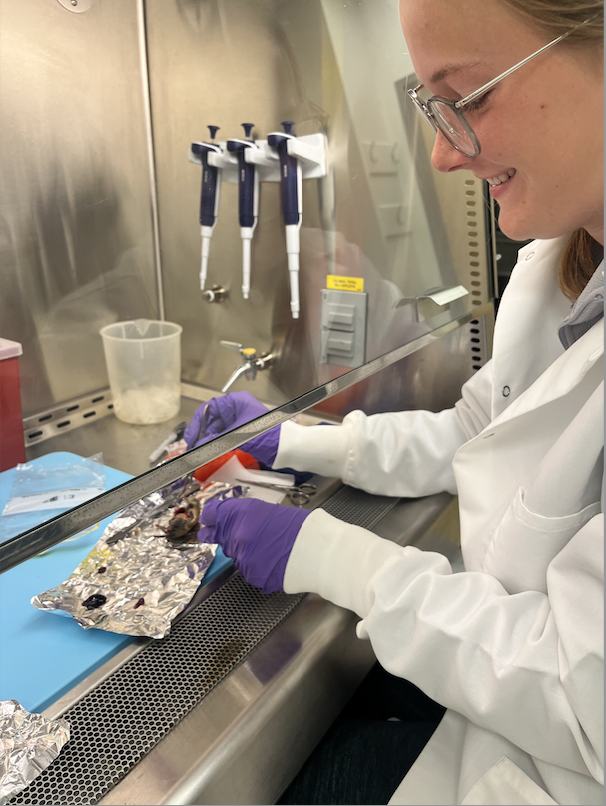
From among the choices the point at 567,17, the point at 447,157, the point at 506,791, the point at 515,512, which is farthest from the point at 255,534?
the point at 567,17

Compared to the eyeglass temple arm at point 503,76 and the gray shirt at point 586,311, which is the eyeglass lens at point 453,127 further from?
the gray shirt at point 586,311

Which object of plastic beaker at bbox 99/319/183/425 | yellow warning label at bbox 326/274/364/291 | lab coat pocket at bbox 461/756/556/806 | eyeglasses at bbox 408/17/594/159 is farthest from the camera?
yellow warning label at bbox 326/274/364/291

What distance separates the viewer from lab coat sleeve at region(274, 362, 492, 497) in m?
1.21

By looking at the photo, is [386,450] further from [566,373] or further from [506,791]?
[506,791]

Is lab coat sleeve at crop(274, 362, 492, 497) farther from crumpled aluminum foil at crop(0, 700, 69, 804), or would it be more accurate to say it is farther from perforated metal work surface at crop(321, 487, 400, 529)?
crumpled aluminum foil at crop(0, 700, 69, 804)

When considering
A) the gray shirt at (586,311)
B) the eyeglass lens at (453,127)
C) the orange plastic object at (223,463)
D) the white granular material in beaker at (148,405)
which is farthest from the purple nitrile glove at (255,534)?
the eyeglass lens at (453,127)

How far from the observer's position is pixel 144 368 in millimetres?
831

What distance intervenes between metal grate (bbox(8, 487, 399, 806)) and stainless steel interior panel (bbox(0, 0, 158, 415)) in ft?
1.25

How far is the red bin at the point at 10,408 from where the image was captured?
2.25 ft

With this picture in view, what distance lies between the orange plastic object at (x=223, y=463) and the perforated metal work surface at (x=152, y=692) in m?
0.26

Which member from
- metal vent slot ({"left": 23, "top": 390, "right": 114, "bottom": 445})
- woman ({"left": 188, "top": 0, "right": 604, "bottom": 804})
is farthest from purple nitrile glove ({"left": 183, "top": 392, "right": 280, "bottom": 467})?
metal vent slot ({"left": 23, "top": 390, "right": 114, "bottom": 445})

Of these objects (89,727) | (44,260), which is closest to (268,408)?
(44,260)

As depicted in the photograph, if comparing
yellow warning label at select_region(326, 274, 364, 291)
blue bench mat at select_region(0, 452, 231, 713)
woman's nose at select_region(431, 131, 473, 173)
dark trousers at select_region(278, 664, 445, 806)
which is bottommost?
dark trousers at select_region(278, 664, 445, 806)

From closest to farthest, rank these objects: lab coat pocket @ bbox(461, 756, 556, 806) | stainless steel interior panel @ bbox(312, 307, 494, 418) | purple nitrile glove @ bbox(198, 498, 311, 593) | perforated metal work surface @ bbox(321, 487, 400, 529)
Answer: lab coat pocket @ bbox(461, 756, 556, 806) → purple nitrile glove @ bbox(198, 498, 311, 593) → perforated metal work surface @ bbox(321, 487, 400, 529) → stainless steel interior panel @ bbox(312, 307, 494, 418)
